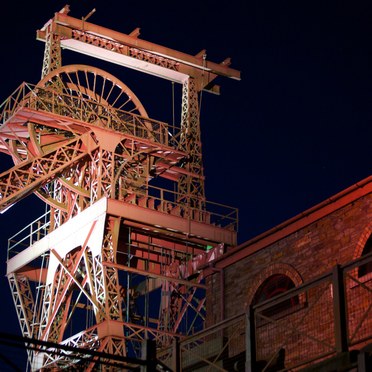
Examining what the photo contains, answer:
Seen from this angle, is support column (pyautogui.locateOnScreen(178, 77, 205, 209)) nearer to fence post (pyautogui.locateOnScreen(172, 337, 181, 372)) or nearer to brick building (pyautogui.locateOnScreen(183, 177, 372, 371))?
brick building (pyautogui.locateOnScreen(183, 177, 372, 371))

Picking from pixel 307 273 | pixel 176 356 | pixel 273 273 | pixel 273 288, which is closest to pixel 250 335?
pixel 176 356

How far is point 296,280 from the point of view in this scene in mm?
26828

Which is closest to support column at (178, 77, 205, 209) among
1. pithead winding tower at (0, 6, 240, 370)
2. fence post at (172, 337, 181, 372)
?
pithead winding tower at (0, 6, 240, 370)

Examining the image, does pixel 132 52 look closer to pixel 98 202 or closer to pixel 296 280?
pixel 98 202

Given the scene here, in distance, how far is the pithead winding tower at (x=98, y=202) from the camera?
36.3m

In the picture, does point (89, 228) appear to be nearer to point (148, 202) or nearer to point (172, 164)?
point (148, 202)

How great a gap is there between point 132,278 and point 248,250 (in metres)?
10.6

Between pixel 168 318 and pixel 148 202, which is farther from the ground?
pixel 148 202

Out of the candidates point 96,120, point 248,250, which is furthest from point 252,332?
point 96,120

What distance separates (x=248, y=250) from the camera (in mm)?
29203

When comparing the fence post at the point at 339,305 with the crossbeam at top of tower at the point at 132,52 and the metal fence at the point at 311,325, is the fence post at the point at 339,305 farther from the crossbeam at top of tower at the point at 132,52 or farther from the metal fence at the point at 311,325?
the crossbeam at top of tower at the point at 132,52

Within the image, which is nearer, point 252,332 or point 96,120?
point 252,332

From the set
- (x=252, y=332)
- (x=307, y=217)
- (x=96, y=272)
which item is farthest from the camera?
(x=96, y=272)

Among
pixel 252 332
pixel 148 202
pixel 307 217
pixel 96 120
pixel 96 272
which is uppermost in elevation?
pixel 96 120
